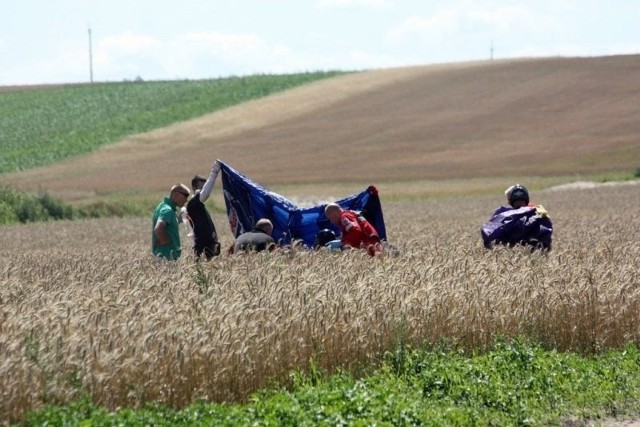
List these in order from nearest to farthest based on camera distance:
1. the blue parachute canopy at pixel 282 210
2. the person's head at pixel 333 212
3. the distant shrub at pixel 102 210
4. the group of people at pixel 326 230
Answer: the person's head at pixel 333 212
the group of people at pixel 326 230
the blue parachute canopy at pixel 282 210
the distant shrub at pixel 102 210

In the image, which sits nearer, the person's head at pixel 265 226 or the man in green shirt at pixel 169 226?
the man in green shirt at pixel 169 226

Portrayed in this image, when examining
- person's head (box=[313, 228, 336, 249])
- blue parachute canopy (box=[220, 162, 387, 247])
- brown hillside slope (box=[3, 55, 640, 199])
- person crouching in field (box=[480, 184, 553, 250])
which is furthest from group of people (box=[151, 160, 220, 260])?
brown hillside slope (box=[3, 55, 640, 199])

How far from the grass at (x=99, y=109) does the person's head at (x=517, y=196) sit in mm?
56768

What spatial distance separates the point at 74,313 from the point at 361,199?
22.7ft

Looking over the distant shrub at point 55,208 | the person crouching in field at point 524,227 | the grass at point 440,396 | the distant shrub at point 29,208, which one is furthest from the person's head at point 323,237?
the distant shrub at point 55,208

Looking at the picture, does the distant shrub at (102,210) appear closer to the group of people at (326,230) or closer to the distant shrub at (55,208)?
the distant shrub at (55,208)

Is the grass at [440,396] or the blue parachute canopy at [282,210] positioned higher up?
the blue parachute canopy at [282,210]

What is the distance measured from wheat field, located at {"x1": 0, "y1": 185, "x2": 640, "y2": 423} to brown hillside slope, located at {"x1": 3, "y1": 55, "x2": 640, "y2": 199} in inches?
1667

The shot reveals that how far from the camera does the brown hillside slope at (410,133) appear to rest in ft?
198

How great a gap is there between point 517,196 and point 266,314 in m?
5.35

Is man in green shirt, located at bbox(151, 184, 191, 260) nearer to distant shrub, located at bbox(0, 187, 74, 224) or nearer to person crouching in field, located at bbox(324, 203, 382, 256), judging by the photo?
person crouching in field, located at bbox(324, 203, 382, 256)

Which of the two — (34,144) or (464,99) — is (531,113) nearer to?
(464,99)

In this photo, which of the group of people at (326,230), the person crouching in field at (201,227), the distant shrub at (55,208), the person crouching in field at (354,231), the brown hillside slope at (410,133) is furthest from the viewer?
the brown hillside slope at (410,133)

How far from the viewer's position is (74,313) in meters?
9.12
